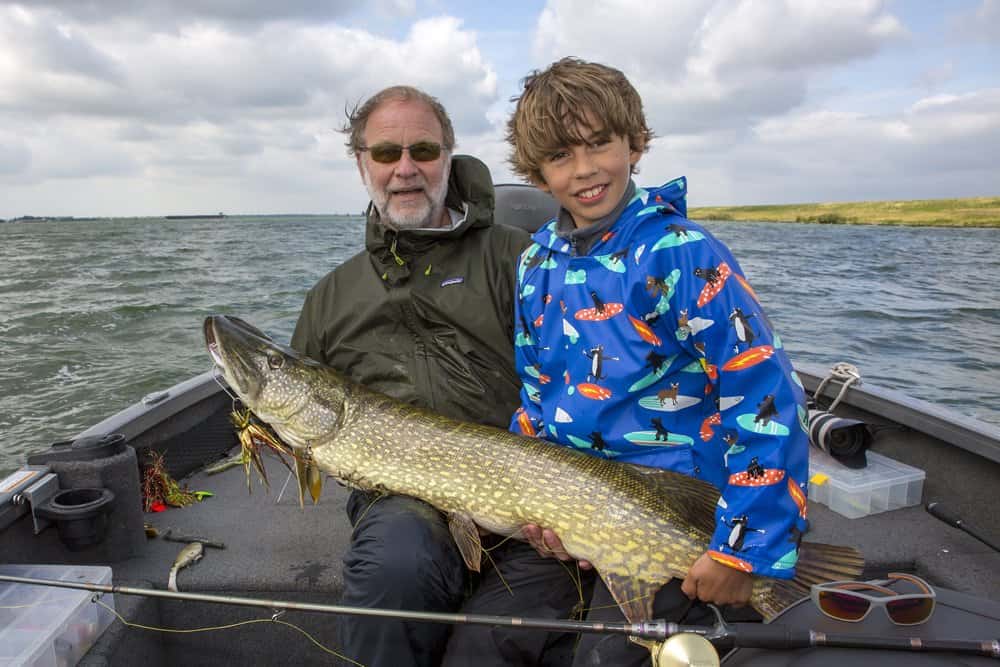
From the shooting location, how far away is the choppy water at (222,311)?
7961 millimetres

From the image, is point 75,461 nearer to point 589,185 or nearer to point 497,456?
point 497,456

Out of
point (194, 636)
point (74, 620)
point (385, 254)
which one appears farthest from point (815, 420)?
point (74, 620)

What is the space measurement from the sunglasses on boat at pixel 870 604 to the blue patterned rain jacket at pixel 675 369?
0.14 m

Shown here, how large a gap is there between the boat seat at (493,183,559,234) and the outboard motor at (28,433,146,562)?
90.5 inches

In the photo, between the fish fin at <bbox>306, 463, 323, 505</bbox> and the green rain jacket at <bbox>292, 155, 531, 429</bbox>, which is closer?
the fish fin at <bbox>306, 463, 323, 505</bbox>

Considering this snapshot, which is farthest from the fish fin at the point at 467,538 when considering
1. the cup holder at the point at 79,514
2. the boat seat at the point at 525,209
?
the boat seat at the point at 525,209

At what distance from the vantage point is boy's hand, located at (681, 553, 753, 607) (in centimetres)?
172

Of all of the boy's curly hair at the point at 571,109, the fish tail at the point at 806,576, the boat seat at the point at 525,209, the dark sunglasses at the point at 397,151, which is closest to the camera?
the fish tail at the point at 806,576

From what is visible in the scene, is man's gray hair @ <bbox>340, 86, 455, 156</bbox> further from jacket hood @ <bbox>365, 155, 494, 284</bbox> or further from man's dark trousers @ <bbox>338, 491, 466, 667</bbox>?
man's dark trousers @ <bbox>338, 491, 466, 667</bbox>

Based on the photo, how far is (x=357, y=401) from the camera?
8.20ft

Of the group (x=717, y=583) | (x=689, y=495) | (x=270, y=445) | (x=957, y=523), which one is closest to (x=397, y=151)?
(x=270, y=445)

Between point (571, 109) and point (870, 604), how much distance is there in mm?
1508

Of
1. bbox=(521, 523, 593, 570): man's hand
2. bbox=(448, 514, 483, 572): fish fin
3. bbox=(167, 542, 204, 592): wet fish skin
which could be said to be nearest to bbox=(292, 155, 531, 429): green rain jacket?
bbox=(448, 514, 483, 572): fish fin

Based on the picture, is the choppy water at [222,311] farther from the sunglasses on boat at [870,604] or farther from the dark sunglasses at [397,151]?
the sunglasses on boat at [870,604]
